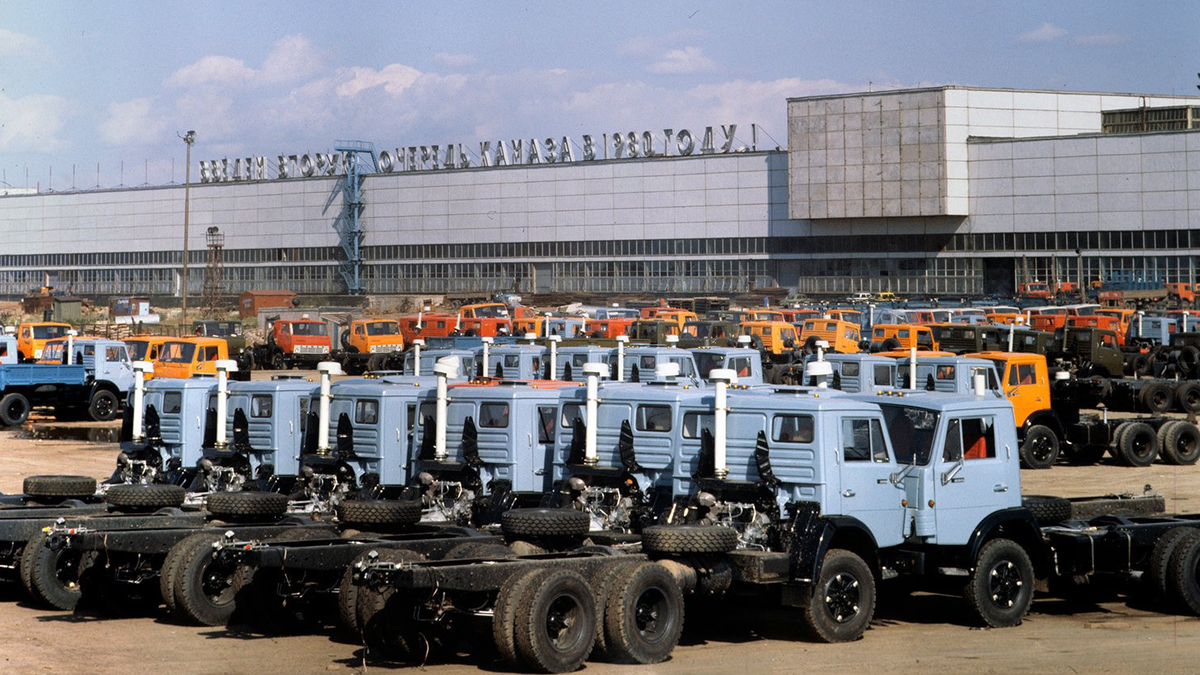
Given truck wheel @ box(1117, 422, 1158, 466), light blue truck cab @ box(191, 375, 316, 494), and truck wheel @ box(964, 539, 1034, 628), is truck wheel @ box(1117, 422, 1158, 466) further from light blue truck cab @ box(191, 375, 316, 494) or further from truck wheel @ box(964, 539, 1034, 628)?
light blue truck cab @ box(191, 375, 316, 494)

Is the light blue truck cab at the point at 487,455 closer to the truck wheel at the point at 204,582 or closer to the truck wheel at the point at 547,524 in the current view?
the truck wheel at the point at 547,524

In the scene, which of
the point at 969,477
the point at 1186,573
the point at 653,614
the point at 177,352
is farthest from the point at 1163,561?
the point at 177,352

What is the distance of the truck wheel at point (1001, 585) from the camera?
1429cm

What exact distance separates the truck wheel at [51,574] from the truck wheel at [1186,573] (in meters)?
11.3

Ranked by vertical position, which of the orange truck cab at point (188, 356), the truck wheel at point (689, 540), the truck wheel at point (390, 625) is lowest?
the truck wheel at point (390, 625)

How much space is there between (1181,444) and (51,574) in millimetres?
21514

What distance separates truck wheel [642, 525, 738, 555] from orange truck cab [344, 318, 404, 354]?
38.4 meters

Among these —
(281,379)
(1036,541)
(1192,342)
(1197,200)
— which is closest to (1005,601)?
(1036,541)

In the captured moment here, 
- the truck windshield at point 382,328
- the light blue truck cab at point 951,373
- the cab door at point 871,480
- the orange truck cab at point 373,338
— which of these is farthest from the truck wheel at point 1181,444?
the truck windshield at point 382,328

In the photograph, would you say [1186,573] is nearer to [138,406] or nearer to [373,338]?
[138,406]

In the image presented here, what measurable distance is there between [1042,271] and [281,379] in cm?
7093

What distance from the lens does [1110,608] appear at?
52.0 feet

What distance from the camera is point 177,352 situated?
126ft

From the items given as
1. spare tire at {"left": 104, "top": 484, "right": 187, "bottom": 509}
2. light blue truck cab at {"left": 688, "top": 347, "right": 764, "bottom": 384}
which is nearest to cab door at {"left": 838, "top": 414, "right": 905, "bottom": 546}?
spare tire at {"left": 104, "top": 484, "right": 187, "bottom": 509}
